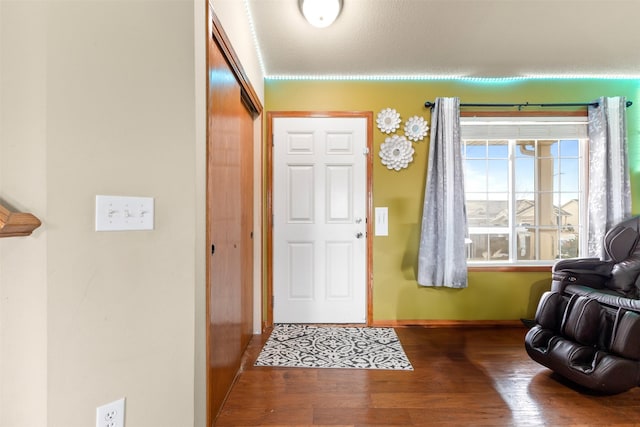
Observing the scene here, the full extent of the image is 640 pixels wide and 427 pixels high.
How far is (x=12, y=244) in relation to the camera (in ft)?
3.21

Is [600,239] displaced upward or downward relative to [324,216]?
downward

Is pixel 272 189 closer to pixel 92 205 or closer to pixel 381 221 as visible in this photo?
pixel 381 221

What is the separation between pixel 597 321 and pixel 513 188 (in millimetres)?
1535

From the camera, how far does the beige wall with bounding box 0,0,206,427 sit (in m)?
0.97

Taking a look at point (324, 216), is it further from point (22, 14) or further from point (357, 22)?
point (22, 14)

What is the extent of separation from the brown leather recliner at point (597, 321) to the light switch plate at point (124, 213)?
93.3 inches

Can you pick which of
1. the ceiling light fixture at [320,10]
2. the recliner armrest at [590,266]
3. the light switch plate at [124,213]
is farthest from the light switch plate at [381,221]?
the light switch plate at [124,213]

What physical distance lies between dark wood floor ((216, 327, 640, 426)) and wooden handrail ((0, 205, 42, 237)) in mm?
1281

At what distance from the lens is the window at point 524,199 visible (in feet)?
9.79

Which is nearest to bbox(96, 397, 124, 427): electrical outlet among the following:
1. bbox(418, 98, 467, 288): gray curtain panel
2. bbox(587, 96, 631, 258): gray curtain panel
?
bbox(418, 98, 467, 288): gray curtain panel

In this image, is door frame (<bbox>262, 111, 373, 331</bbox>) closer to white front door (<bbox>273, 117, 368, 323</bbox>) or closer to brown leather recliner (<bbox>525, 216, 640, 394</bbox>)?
white front door (<bbox>273, 117, 368, 323</bbox>)

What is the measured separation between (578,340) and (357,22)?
247 centimetres

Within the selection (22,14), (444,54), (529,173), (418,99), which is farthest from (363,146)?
(22,14)

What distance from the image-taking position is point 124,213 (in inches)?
42.1
